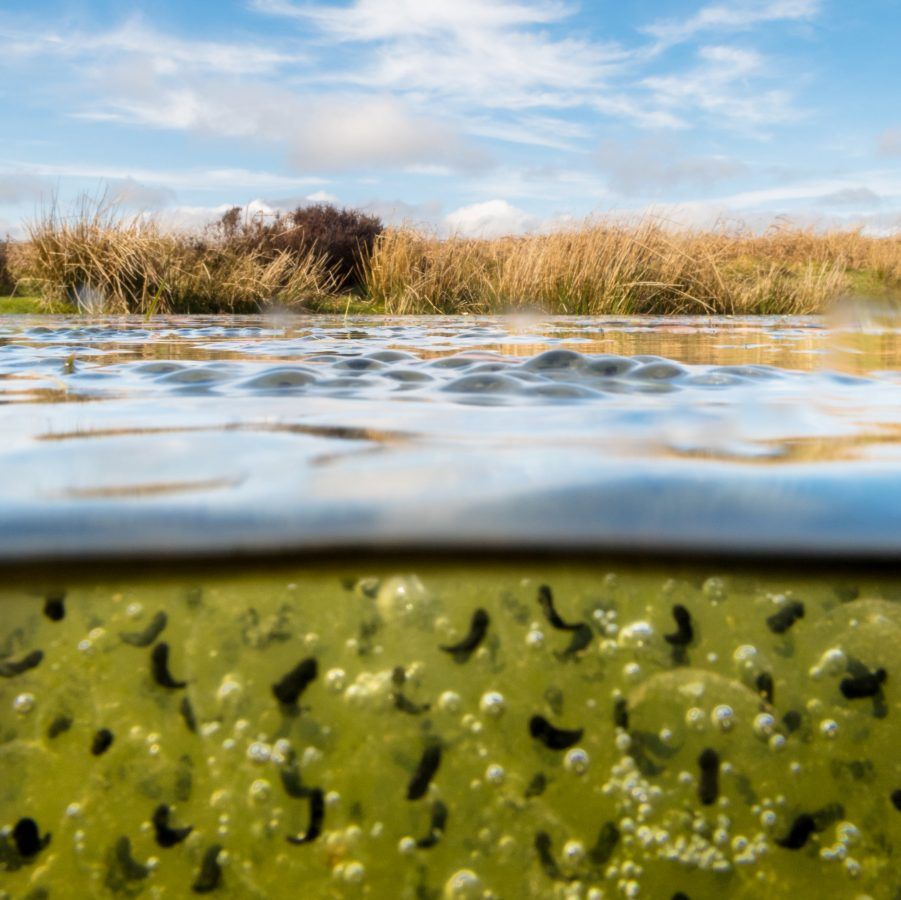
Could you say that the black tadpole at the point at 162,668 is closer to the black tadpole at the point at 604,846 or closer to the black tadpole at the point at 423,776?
the black tadpole at the point at 423,776

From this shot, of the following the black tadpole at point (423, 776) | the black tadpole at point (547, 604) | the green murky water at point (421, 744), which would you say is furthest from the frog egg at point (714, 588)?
the black tadpole at point (423, 776)

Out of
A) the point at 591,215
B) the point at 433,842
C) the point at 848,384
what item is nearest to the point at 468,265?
the point at 591,215

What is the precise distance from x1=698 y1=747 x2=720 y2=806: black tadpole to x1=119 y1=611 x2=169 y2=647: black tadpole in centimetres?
41

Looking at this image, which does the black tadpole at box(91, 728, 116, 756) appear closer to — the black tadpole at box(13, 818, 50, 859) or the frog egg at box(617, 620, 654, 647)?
the black tadpole at box(13, 818, 50, 859)

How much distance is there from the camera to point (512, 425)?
123cm

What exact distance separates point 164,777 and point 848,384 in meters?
1.75

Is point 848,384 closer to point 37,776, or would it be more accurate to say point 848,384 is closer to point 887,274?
point 37,776

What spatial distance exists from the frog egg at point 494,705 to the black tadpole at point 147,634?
9.4 inches

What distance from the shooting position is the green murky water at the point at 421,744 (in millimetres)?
642

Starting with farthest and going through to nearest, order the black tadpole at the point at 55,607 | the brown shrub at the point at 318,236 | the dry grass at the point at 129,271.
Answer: the brown shrub at the point at 318,236 < the dry grass at the point at 129,271 < the black tadpole at the point at 55,607

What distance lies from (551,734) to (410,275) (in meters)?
10.4

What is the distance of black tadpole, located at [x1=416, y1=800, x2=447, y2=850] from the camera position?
2.10 feet

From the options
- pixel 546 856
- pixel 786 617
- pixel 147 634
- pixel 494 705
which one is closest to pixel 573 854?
pixel 546 856

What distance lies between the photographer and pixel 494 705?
0.65 metres
